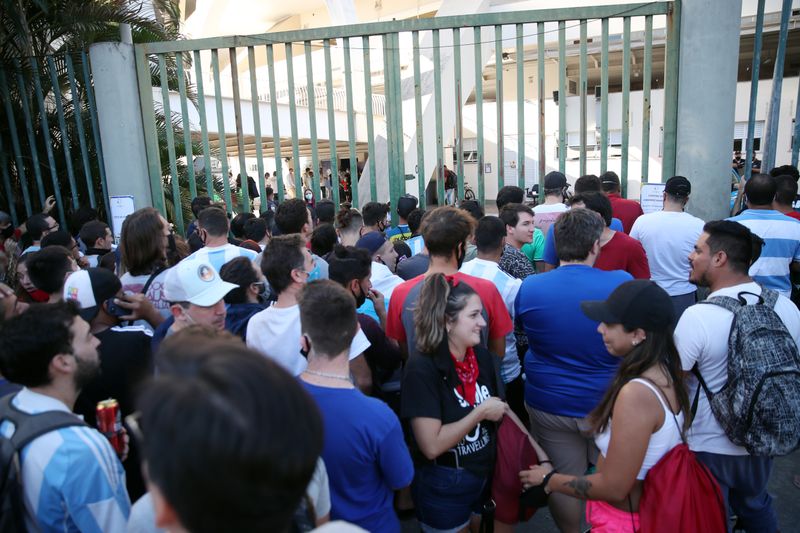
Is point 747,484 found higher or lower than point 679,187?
lower

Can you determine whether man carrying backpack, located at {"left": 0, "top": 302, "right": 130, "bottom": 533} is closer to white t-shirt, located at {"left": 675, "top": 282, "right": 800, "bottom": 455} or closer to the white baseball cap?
the white baseball cap

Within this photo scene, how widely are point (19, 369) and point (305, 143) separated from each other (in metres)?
19.3

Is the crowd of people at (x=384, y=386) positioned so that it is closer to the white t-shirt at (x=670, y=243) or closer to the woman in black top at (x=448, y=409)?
the woman in black top at (x=448, y=409)

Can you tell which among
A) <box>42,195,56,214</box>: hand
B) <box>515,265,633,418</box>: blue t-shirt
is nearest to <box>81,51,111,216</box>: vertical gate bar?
<box>42,195,56,214</box>: hand

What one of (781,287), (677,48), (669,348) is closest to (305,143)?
(677,48)

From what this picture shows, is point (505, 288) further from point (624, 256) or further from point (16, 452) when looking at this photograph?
point (16, 452)

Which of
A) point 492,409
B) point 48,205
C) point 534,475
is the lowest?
point 534,475

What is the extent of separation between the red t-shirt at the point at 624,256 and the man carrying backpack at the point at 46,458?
344 centimetres

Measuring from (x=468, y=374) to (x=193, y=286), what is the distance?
145 cm

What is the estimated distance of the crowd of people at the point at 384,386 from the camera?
0.98m

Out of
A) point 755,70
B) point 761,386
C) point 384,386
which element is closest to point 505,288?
point 384,386

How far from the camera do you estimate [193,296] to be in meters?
2.86

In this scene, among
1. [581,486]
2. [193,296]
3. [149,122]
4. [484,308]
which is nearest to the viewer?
[581,486]

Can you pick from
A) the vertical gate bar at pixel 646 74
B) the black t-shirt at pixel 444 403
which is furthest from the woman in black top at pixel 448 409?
the vertical gate bar at pixel 646 74
